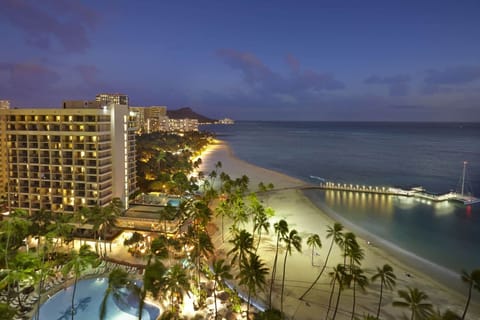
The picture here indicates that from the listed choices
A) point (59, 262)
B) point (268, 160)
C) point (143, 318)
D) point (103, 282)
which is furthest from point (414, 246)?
point (268, 160)

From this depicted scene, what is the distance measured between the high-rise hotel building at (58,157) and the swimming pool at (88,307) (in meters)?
15.3

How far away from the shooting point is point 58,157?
143 feet

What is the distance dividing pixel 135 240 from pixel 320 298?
21493mm

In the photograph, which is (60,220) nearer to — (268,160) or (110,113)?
(110,113)

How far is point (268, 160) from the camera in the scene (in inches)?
5192

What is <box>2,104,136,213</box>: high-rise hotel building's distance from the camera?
142ft

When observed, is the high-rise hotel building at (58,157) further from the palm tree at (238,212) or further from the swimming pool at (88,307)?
the palm tree at (238,212)

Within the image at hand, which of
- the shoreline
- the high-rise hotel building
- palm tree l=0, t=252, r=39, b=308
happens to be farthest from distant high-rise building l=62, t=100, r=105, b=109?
the shoreline

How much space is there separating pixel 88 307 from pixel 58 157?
23.0m

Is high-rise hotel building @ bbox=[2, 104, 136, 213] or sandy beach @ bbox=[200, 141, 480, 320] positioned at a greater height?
high-rise hotel building @ bbox=[2, 104, 136, 213]

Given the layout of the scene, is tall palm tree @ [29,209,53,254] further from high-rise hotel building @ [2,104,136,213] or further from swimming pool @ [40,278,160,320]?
swimming pool @ [40,278,160,320]

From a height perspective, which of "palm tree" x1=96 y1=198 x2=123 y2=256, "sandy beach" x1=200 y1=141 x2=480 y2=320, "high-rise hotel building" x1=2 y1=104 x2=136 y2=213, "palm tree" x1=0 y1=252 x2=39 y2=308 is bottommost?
"sandy beach" x1=200 y1=141 x2=480 y2=320

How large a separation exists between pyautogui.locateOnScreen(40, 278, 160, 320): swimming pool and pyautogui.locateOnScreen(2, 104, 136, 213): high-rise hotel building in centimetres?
1528

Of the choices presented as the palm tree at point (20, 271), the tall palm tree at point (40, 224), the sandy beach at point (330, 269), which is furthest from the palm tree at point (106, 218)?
the sandy beach at point (330, 269)
